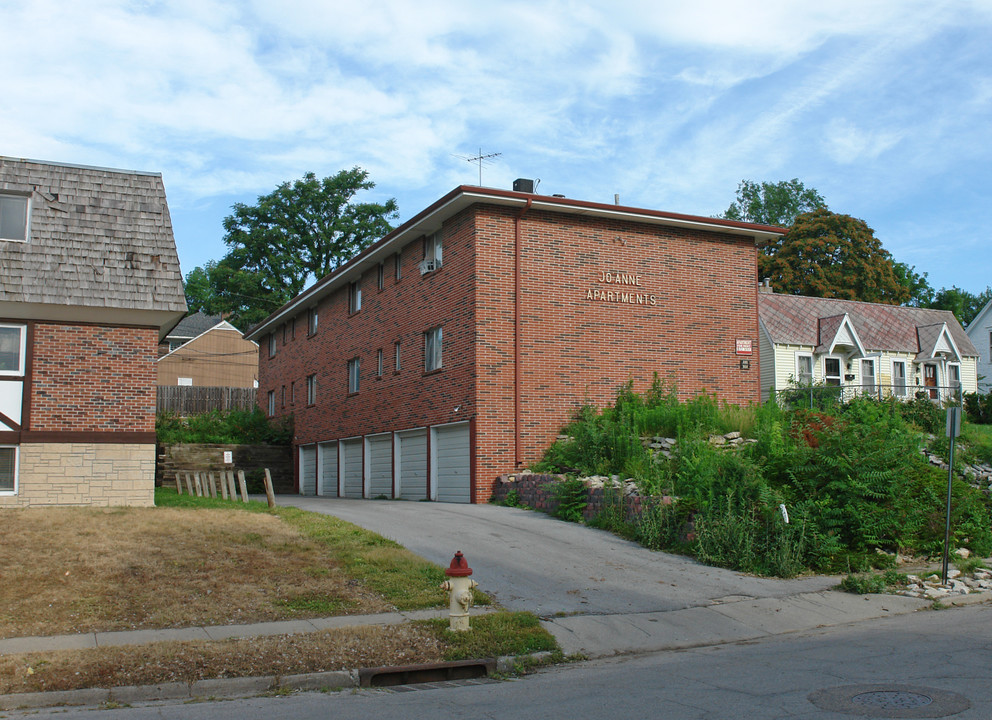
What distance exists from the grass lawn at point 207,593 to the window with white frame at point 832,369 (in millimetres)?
26665

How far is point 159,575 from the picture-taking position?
38.8ft

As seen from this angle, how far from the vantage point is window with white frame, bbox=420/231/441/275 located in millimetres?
24047

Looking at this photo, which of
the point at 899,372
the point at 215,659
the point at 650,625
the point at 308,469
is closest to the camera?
the point at 215,659

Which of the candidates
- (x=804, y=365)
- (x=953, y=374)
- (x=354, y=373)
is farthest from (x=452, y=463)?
(x=953, y=374)

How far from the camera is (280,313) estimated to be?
37.1m

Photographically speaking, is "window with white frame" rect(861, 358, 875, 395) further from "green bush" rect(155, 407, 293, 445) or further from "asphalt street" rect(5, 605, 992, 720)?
"asphalt street" rect(5, 605, 992, 720)

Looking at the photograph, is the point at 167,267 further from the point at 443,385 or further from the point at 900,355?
the point at 900,355

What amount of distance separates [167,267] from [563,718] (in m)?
14.3

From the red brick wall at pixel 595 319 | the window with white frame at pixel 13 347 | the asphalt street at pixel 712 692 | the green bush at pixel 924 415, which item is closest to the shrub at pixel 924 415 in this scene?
the green bush at pixel 924 415

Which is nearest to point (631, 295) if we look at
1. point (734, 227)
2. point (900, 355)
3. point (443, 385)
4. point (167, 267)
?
point (734, 227)

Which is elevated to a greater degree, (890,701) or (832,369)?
(832,369)

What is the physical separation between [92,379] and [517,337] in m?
9.24

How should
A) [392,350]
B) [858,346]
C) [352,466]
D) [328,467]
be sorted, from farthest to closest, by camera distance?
[858,346] < [328,467] < [352,466] < [392,350]

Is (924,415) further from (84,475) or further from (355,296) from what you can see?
(84,475)
